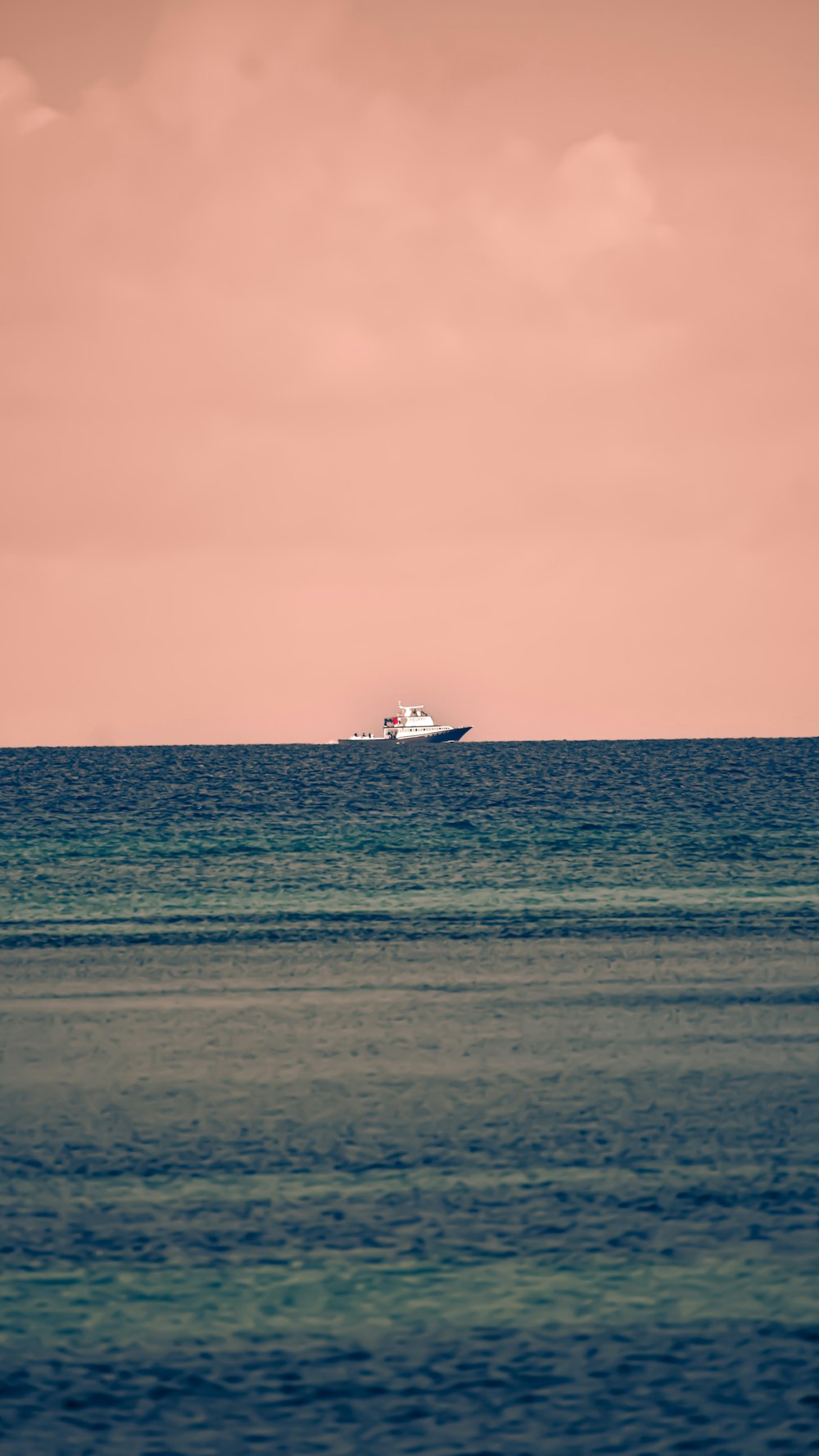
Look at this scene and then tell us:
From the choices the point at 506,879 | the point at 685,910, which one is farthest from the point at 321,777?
the point at 685,910

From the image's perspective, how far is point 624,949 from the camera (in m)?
35.8

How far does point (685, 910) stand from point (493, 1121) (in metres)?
23.9

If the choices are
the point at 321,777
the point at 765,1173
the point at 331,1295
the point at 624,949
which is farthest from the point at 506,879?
the point at 321,777

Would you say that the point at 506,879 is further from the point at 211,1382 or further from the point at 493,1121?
the point at 211,1382

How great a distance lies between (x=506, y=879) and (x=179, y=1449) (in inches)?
1638

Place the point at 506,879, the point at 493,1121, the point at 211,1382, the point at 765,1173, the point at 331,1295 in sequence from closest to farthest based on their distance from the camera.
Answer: the point at 211,1382 → the point at 331,1295 → the point at 765,1173 → the point at 493,1121 → the point at 506,879

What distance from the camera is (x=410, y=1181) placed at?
1742cm

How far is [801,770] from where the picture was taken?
160125 mm

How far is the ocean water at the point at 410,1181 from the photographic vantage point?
1205 centimetres

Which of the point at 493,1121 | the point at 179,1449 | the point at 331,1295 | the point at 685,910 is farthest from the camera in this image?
the point at 685,910

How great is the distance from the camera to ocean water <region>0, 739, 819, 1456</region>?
12047 mm

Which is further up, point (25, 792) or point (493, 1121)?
point (25, 792)

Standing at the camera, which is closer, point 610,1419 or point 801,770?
point 610,1419

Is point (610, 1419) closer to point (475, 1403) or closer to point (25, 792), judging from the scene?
point (475, 1403)
